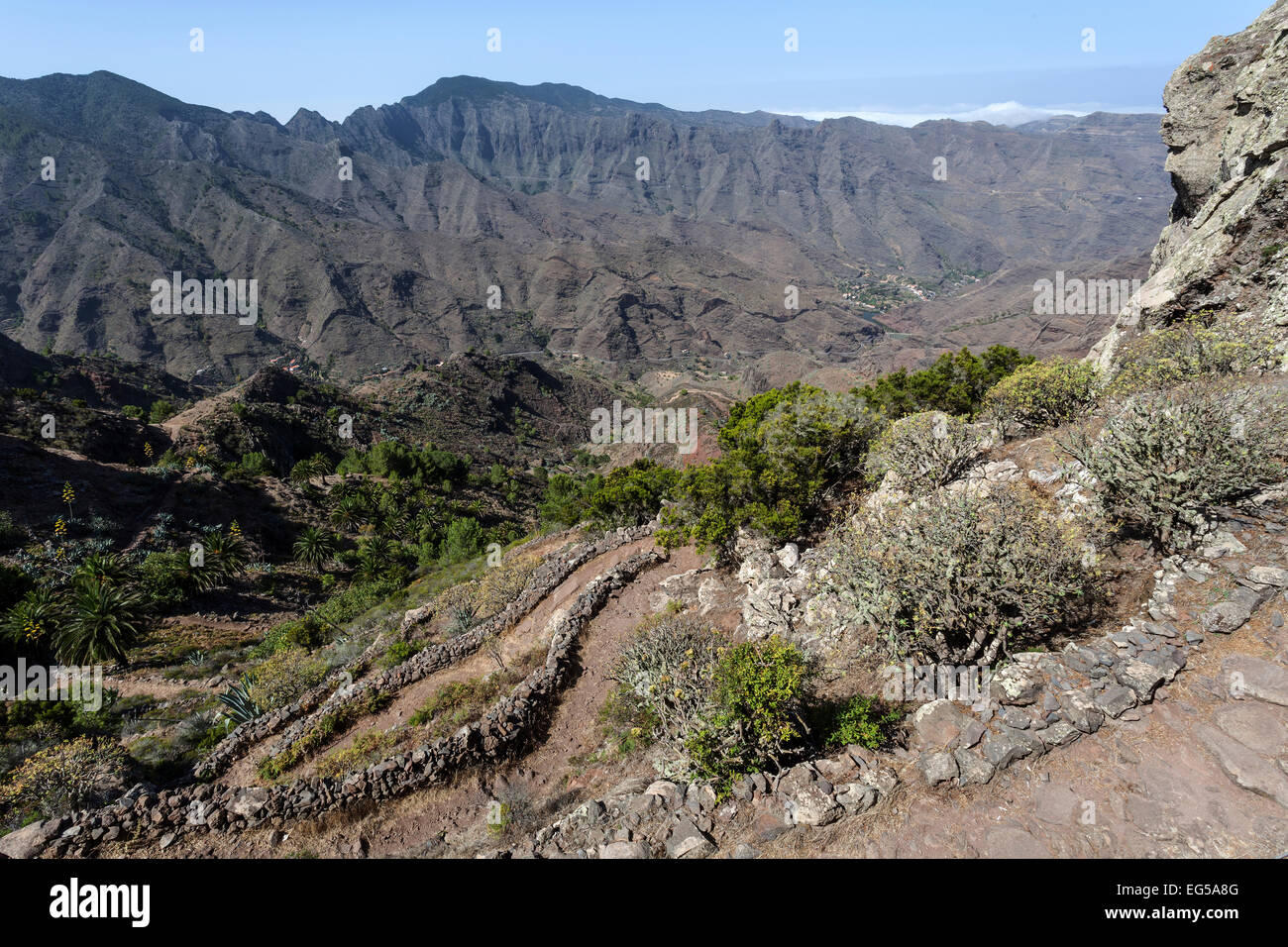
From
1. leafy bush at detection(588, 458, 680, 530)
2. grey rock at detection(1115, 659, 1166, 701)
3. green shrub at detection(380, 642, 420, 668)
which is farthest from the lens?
→ leafy bush at detection(588, 458, 680, 530)

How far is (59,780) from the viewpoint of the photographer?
14.3m

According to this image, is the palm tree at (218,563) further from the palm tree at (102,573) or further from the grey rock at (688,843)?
the grey rock at (688,843)

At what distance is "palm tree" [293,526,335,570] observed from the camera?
137 ft

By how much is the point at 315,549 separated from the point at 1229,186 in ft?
167

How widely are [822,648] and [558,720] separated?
6960 mm

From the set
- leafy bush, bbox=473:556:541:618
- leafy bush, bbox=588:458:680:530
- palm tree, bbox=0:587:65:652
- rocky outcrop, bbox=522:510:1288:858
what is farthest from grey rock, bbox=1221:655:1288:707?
palm tree, bbox=0:587:65:652

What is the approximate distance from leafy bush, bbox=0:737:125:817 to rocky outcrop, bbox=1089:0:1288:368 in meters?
31.1

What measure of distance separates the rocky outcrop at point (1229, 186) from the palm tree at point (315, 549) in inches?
1827

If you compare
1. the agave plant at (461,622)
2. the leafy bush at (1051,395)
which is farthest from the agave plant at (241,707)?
the leafy bush at (1051,395)

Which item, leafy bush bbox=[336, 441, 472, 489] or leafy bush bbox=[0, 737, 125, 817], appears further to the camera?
leafy bush bbox=[336, 441, 472, 489]

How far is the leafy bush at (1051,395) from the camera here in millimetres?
16234

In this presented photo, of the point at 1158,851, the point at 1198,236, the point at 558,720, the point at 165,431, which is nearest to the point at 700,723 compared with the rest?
the point at 1158,851

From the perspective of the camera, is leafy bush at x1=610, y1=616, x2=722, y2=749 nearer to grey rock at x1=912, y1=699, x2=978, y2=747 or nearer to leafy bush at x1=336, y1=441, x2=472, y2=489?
grey rock at x1=912, y1=699, x2=978, y2=747
